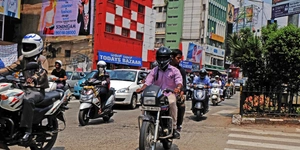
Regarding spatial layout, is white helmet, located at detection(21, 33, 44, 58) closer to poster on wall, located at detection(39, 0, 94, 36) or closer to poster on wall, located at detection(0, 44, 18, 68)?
poster on wall, located at detection(0, 44, 18, 68)

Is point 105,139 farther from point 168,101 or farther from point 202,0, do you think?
point 202,0

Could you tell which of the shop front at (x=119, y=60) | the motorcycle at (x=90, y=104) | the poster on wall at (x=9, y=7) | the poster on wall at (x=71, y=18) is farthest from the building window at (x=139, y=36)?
the motorcycle at (x=90, y=104)

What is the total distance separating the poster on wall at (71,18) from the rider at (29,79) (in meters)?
26.1

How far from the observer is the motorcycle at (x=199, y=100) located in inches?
411

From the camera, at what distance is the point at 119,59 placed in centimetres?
3588

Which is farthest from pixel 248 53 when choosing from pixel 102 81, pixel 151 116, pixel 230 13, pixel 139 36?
pixel 230 13

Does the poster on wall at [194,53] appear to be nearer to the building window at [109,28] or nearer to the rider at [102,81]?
the building window at [109,28]

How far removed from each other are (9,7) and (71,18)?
564 cm

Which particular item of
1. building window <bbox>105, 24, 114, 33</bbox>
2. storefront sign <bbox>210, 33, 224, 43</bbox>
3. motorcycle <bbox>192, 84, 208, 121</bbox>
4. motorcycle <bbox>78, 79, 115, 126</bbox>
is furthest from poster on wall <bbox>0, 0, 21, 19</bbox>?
storefront sign <bbox>210, 33, 224, 43</bbox>

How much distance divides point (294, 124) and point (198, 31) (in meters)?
53.2

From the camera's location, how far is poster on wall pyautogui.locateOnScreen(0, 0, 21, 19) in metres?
26.1

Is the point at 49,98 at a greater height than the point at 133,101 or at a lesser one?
greater

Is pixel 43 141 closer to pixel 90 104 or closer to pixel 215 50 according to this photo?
pixel 90 104

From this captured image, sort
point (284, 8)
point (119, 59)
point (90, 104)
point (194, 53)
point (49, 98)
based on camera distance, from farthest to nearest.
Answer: point (194, 53), point (119, 59), point (284, 8), point (90, 104), point (49, 98)
